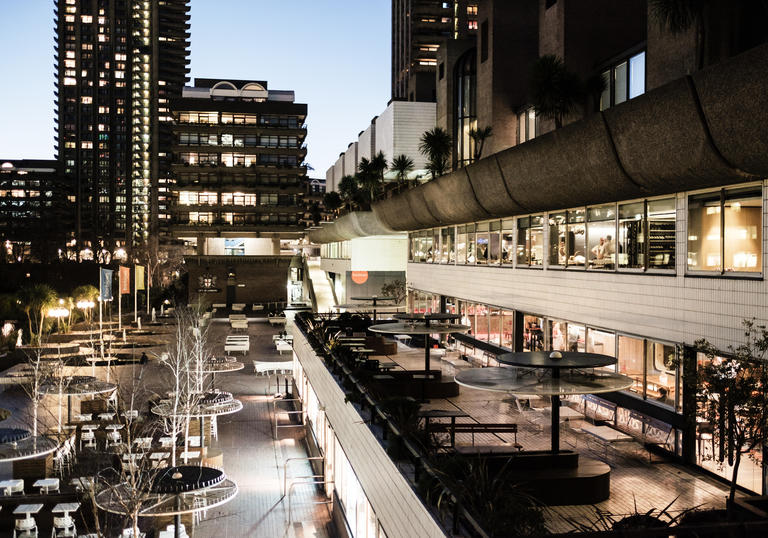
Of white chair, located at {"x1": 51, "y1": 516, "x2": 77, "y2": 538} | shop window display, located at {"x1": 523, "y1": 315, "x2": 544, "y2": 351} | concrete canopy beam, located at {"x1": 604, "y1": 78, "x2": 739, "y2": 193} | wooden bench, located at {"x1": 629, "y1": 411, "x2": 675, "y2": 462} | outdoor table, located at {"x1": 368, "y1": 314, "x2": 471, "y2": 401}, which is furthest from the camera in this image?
shop window display, located at {"x1": 523, "y1": 315, "x2": 544, "y2": 351}

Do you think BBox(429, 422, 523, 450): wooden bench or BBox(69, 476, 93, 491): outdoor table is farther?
BBox(69, 476, 93, 491): outdoor table

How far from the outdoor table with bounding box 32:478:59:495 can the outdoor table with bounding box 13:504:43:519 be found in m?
1.58

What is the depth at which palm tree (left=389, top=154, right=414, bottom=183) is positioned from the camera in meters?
40.7

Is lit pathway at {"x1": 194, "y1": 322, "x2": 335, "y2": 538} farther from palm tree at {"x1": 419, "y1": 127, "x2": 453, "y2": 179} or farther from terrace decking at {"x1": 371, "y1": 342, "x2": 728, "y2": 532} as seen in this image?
palm tree at {"x1": 419, "y1": 127, "x2": 453, "y2": 179}

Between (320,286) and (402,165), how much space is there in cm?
3461

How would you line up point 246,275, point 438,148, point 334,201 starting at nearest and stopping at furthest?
point 438,148, point 334,201, point 246,275

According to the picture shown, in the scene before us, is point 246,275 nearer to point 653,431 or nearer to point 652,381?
point 652,381

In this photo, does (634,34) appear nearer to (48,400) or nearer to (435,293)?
(435,293)

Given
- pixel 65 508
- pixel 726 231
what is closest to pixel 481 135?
pixel 726 231

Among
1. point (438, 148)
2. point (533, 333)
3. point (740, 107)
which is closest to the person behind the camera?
point (740, 107)

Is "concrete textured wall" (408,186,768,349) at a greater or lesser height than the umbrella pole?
greater

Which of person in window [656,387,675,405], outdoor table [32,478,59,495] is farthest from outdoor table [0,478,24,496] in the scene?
person in window [656,387,675,405]

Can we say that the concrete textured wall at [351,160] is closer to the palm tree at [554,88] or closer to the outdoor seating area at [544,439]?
the palm tree at [554,88]

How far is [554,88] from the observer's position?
21.1m
